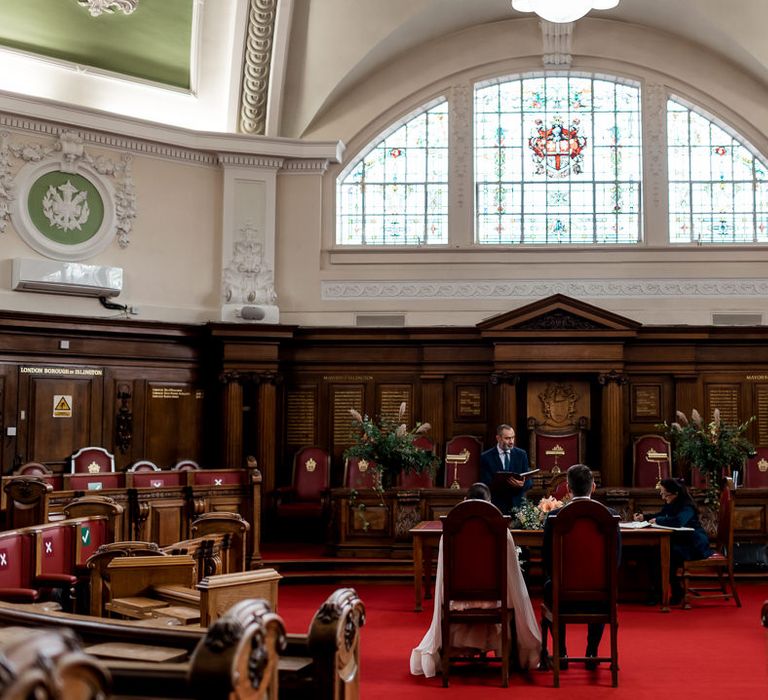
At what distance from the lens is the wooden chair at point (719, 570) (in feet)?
29.9

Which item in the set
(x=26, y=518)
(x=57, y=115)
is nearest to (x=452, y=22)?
(x=57, y=115)

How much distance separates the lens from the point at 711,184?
1531cm

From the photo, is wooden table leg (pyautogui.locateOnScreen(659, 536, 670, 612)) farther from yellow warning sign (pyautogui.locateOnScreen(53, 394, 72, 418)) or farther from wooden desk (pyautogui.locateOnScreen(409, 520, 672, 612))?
yellow warning sign (pyautogui.locateOnScreen(53, 394, 72, 418))

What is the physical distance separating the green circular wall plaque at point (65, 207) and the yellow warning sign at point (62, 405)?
2.11 metres

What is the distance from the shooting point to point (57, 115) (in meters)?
13.3

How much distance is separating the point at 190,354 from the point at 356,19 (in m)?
5.49

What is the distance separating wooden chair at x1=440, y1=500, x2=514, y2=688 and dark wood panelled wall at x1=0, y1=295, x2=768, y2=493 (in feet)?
25.4

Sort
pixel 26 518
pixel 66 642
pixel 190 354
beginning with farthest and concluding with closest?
pixel 190 354
pixel 26 518
pixel 66 642

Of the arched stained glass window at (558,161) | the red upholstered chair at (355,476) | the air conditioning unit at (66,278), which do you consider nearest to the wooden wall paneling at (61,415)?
the air conditioning unit at (66,278)

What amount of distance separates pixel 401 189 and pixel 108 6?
5.08 m

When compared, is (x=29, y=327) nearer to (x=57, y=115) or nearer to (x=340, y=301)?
(x=57, y=115)

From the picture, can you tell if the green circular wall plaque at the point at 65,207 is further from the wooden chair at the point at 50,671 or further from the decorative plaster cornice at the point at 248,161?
the wooden chair at the point at 50,671

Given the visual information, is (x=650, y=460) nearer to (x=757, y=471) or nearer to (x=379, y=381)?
(x=757, y=471)

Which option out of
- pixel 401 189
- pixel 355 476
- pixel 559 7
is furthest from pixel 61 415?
pixel 559 7
